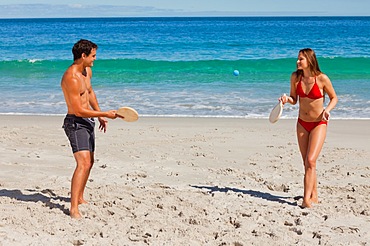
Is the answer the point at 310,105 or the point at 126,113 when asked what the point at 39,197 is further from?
the point at 310,105

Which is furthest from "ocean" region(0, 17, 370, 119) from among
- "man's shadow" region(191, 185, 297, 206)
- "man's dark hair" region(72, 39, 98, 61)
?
"man's dark hair" region(72, 39, 98, 61)

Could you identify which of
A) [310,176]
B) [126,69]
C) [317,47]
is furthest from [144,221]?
[317,47]

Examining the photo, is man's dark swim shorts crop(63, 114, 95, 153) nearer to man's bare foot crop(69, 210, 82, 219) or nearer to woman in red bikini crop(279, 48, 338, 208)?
man's bare foot crop(69, 210, 82, 219)

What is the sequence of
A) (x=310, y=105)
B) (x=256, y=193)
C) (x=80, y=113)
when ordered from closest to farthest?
(x=80, y=113), (x=310, y=105), (x=256, y=193)

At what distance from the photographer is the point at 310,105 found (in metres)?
5.66

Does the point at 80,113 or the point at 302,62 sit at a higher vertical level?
the point at 302,62

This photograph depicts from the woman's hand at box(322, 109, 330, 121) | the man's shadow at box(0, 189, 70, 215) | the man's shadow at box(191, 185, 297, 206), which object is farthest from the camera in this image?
the man's shadow at box(191, 185, 297, 206)

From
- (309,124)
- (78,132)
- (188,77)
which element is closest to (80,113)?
(78,132)

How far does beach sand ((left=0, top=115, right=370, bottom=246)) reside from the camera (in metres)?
4.93

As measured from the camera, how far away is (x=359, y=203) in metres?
5.85

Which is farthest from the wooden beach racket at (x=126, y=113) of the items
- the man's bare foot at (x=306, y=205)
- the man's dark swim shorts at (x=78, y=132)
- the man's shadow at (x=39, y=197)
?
the man's bare foot at (x=306, y=205)

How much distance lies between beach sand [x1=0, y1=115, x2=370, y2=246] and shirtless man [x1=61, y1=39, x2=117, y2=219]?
375mm

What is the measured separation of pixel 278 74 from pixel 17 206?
1651 cm

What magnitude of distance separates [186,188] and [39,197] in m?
1.59
